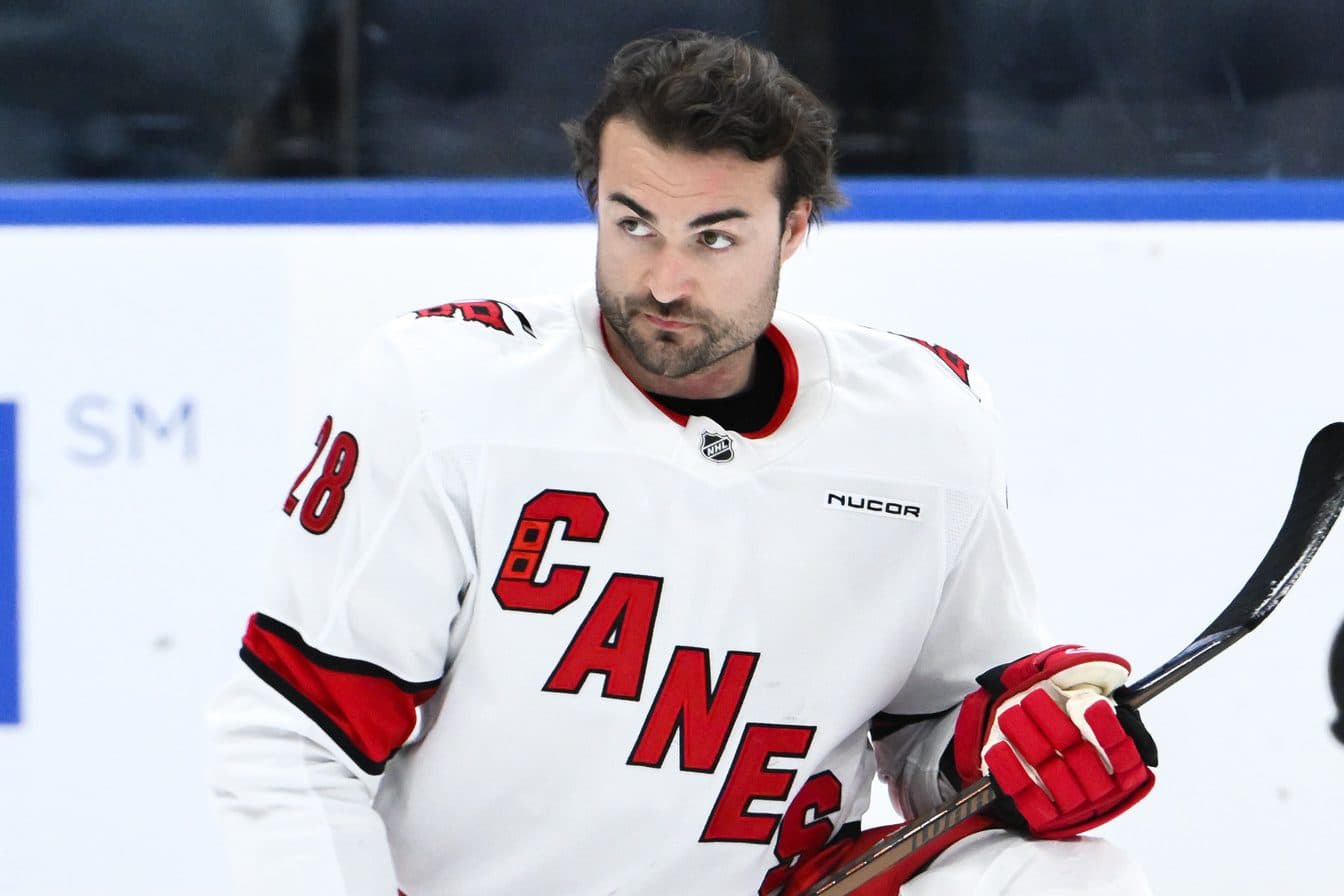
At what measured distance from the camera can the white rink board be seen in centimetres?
179

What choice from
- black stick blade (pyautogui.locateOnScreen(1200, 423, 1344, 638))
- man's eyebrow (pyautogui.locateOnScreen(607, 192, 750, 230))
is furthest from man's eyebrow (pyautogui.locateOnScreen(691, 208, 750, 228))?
black stick blade (pyautogui.locateOnScreen(1200, 423, 1344, 638))

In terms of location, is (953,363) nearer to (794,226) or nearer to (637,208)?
(794,226)

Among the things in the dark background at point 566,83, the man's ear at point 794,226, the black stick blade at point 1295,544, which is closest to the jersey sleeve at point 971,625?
the black stick blade at point 1295,544

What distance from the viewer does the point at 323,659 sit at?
3.84 ft

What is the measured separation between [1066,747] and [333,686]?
516mm

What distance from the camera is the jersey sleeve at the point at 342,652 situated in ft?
3.81

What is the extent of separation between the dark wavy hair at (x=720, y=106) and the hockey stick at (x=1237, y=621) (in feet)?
1.47

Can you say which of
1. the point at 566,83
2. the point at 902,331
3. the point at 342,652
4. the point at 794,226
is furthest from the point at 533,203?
the point at 342,652

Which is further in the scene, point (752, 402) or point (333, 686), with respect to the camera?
point (752, 402)

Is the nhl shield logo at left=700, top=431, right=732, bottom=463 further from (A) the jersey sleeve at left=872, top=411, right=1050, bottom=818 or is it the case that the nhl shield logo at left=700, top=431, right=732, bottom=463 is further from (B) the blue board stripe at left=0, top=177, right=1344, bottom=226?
(B) the blue board stripe at left=0, top=177, right=1344, bottom=226

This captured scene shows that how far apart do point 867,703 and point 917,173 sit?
766 millimetres

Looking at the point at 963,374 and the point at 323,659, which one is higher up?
the point at 963,374

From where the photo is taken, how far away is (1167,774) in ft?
5.93

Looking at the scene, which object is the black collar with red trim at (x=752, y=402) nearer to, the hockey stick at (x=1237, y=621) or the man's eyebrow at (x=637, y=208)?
the man's eyebrow at (x=637, y=208)
